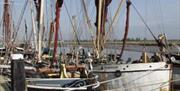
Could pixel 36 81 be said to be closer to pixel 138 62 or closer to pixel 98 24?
pixel 138 62

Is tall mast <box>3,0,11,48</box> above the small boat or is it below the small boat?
above

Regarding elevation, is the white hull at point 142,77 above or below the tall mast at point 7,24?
below

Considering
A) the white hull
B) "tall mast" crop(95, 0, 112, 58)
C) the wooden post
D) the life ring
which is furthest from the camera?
"tall mast" crop(95, 0, 112, 58)

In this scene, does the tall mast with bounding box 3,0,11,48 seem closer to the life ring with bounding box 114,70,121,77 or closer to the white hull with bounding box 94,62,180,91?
the life ring with bounding box 114,70,121,77

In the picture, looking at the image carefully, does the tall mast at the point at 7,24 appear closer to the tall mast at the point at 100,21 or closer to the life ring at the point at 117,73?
the tall mast at the point at 100,21

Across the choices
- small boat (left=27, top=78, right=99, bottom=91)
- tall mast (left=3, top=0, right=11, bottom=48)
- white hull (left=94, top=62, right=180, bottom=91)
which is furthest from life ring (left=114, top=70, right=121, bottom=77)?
tall mast (left=3, top=0, right=11, bottom=48)

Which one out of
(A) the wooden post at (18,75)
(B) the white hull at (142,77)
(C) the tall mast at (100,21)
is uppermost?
(C) the tall mast at (100,21)

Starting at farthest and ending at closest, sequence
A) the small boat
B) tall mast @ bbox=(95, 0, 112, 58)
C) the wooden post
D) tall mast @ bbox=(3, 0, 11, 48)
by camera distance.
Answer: tall mast @ bbox=(3, 0, 11, 48) → tall mast @ bbox=(95, 0, 112, 58) → the small boat → the wooden post

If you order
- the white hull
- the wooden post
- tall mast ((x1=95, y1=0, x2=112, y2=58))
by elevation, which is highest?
tall mast ((x1=95, y1=0, x2=112, y2=58))

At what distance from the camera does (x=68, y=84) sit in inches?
795

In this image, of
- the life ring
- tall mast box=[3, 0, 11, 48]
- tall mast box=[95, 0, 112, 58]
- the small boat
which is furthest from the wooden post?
tall mast box=[3, 0, 11, 48]

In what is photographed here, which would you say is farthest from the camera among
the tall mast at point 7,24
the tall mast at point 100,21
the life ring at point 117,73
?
the tall mast at point 7,24

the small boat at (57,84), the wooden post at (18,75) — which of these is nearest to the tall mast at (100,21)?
the small boat at (57,84)

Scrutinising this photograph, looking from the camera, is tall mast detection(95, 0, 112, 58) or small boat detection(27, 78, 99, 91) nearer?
small boat detection(27, 78, 99, 91)
